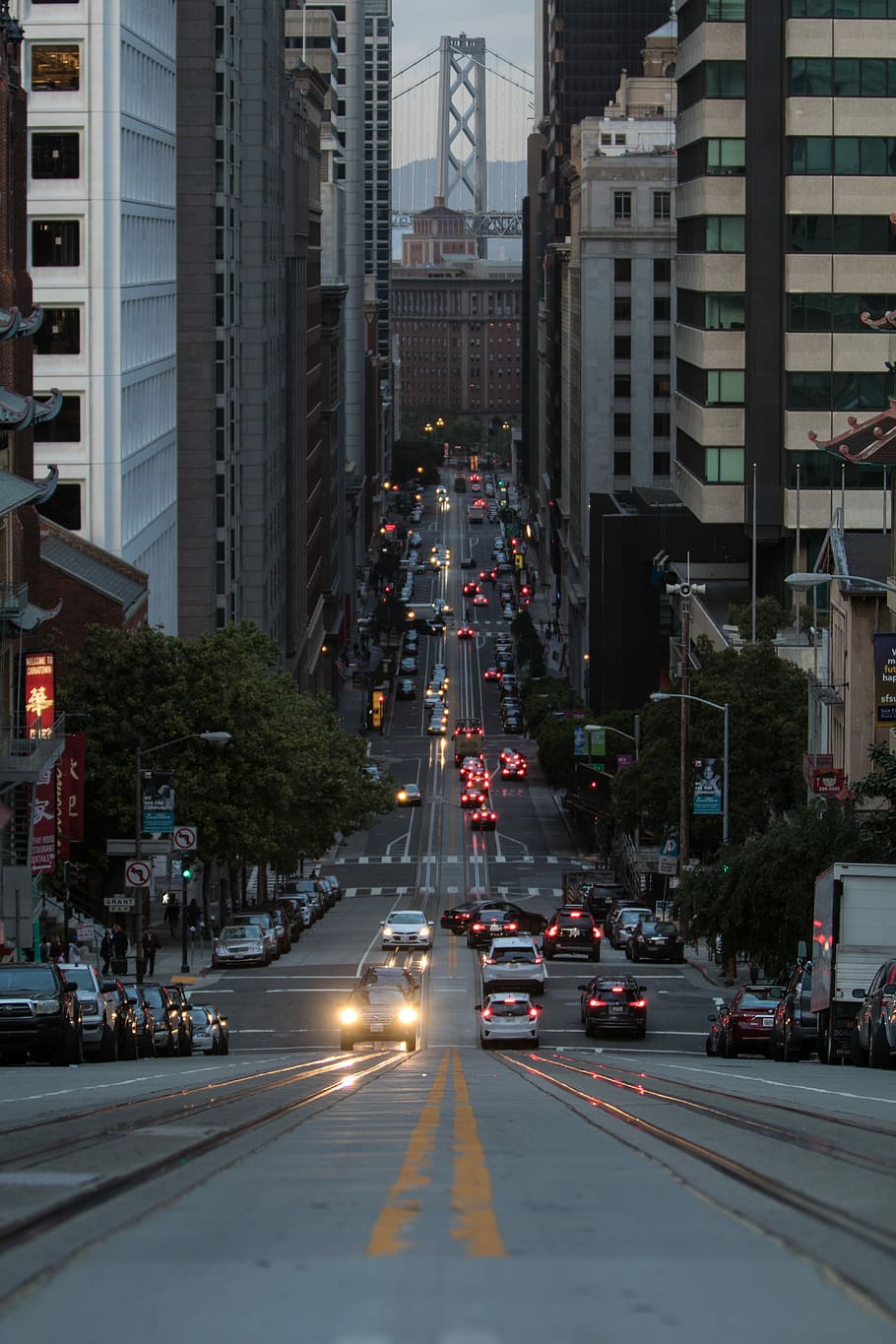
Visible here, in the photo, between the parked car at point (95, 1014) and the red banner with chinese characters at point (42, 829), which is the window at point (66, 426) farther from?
the parked car at point (95, 1014)

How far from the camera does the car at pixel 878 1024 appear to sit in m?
24.8

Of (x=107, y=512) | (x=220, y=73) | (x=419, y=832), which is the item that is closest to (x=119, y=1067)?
(x=107, y=512)

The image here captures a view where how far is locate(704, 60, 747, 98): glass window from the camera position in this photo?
85438mm

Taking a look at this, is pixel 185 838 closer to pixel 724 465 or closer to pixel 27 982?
pixel 27 982

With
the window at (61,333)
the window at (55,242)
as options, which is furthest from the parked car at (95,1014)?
the window at (55,242)

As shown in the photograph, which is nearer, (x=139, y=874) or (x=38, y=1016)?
(x=38, y=1016)

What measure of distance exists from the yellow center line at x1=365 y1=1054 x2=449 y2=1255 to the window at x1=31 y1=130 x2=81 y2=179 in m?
60.3

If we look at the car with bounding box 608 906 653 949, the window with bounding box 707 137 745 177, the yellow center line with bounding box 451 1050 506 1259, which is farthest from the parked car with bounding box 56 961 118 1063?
the window with bounding box 707 137 745 177

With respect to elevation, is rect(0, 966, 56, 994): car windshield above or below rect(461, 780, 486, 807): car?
above

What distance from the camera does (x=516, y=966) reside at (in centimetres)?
4928

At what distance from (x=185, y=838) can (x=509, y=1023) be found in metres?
18.5

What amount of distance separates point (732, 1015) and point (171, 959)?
2894 centimetres

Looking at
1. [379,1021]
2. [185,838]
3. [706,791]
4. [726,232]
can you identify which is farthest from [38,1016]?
[726,232]

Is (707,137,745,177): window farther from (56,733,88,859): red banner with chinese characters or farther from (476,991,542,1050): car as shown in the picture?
(476,991,542,1050): car
